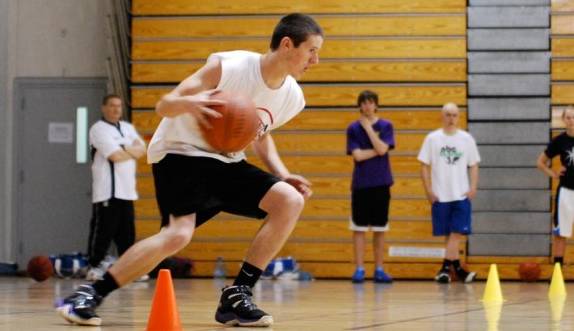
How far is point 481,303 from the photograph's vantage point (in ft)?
23.7

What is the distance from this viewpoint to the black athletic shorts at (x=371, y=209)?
35.5ft

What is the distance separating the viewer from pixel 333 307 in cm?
667

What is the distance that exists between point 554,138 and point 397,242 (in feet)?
6.96

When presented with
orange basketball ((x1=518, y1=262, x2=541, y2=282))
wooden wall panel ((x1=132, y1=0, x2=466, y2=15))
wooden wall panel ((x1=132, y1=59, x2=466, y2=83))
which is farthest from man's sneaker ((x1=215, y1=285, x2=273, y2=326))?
wooden wall panel ((x1=132, y1=0, x2=466, y2=15))

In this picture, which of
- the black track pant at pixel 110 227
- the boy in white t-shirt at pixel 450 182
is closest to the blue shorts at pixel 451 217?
the boy in white t-shirt at pixel 450 182

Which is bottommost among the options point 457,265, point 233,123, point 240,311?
point 457,265

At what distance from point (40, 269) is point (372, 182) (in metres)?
3.54

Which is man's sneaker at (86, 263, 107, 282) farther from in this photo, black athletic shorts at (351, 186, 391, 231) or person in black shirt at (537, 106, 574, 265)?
person in black shirt at (537, 106, 574, 265)

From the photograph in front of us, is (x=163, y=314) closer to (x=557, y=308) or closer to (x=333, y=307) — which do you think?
(x=333, y=307)

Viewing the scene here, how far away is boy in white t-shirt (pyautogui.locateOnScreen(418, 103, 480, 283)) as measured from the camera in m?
11.0

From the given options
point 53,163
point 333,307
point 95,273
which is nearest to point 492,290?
point 333,307

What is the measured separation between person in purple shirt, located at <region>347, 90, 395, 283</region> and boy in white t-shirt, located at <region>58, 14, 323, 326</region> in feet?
18.6

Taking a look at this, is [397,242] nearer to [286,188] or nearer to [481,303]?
[481,303]

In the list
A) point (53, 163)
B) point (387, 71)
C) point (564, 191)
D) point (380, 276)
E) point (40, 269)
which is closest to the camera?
point (380, 276)
